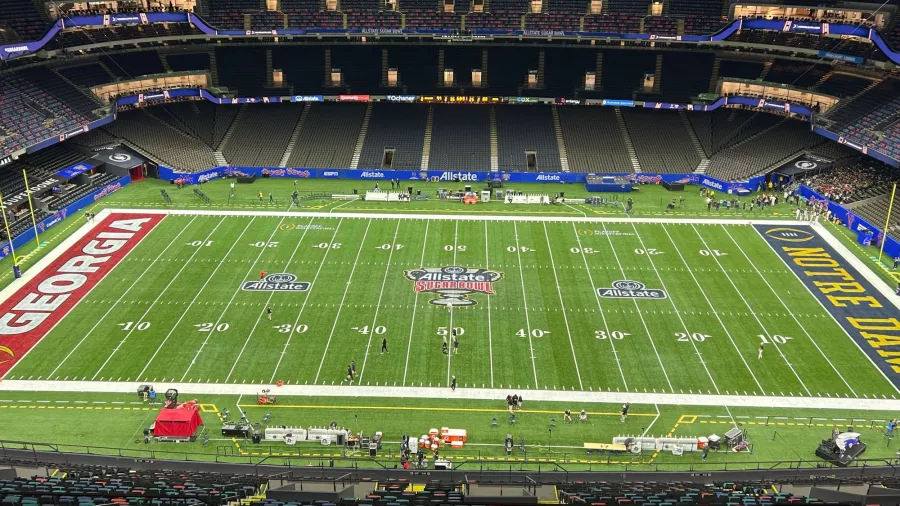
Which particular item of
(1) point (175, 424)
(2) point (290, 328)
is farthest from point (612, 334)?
(1) point (175, 424)

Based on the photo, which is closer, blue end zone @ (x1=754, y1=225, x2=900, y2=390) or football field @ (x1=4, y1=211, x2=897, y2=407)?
football field @ (x1=4, y1=211, x2=897, y2=407)

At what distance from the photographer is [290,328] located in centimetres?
4341

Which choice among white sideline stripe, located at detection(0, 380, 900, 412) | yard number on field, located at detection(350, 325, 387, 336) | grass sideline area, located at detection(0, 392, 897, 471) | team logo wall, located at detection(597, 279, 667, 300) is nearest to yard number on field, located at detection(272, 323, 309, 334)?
yard number on field, located at detection(350, 325, 387, 336)

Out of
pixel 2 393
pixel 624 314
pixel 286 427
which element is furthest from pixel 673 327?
pixel 2 393

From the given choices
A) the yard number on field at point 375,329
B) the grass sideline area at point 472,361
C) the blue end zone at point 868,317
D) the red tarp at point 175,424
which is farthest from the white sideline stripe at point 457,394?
the yard number on field at point 375,329

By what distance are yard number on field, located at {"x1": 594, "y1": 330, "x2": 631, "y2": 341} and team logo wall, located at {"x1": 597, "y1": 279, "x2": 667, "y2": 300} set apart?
15.9ft

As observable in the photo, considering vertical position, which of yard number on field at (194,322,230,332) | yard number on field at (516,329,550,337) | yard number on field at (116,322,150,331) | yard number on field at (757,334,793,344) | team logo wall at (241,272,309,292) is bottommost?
yard number on field at (757,334,793,344)

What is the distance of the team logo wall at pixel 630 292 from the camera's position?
47875 millimetres

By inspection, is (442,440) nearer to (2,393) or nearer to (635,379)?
(635,379)

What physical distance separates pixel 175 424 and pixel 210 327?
34.6ft

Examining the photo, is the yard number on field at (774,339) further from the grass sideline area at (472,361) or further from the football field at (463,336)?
the grass sideline area at (472,361)

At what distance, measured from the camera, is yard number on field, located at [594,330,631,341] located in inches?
1681

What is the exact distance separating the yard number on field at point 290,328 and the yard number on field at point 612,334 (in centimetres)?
1664

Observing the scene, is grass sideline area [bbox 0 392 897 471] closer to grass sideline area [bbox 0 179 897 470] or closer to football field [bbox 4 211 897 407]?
grass sideline area [bbox 0 179 897 470]
